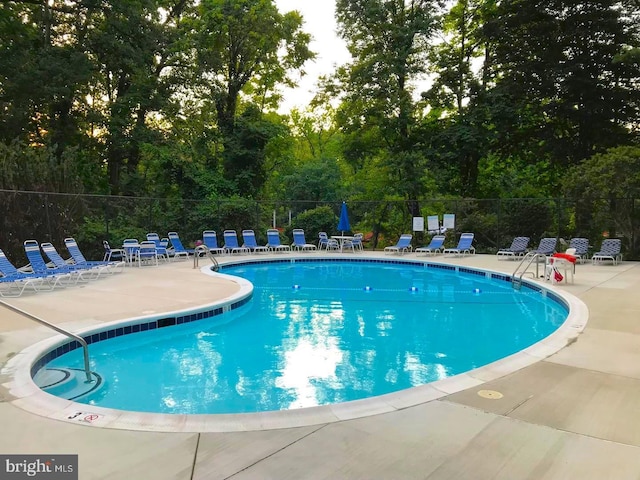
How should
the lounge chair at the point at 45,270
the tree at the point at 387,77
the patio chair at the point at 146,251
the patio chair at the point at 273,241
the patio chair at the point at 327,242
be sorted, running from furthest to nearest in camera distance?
the tree at the point at 387,77 → the patio chair at the point at 327,242 → the patio chair at the point at 273,241 → the patio chair at the point at 146,251 → the lounge chair at the point at 45,270

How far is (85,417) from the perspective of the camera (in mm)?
3270

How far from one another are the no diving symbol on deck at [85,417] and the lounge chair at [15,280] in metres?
5.99

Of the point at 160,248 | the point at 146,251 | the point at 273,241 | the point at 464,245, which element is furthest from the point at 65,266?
the point at 464,245

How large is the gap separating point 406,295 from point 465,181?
40.7 ft

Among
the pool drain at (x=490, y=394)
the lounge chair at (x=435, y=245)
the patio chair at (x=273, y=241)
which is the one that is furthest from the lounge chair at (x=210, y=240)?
the pool drain at (x=490, y=394)

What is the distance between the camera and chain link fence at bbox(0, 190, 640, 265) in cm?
1209

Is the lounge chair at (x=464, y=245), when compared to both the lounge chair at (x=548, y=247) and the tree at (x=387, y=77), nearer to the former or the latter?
the lounge chair at (x=548, y=247)

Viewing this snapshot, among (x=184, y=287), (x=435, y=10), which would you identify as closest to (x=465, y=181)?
(x=435, y=10)

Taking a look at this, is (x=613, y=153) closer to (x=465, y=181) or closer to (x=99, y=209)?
(x=465, y=181)

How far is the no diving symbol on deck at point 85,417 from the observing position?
3.22 m

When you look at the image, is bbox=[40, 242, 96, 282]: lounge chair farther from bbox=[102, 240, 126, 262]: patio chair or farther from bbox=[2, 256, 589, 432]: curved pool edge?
bbox=[2, 256, 589, 432]: curved pool edge

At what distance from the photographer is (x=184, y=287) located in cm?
928

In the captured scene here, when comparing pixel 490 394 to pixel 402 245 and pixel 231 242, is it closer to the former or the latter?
pixel 402 245

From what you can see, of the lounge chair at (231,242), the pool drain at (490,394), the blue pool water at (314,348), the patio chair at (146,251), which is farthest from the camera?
the lounge chair at (231,242)
